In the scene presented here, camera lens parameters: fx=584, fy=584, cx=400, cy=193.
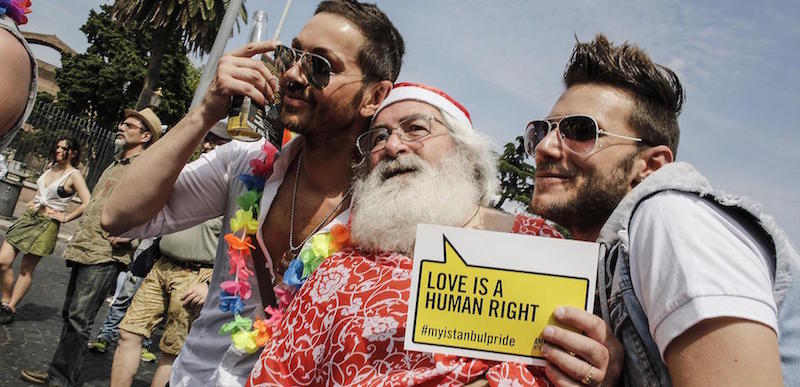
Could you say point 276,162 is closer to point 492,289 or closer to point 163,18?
point 492,289

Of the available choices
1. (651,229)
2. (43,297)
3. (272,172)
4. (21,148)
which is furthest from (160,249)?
(21,148)

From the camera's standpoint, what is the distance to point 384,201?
2.09m

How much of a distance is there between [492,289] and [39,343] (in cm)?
547

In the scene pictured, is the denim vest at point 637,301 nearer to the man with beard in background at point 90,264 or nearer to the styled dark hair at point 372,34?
the styled dark hair at point 372,34

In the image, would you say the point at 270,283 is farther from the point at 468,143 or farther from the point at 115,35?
the point at 115,35

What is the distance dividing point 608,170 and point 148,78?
23.0 m

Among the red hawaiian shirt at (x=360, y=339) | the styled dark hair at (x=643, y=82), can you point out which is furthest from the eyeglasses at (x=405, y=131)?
the styled dark hair at (x=643, y=82)

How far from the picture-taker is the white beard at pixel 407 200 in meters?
1.97

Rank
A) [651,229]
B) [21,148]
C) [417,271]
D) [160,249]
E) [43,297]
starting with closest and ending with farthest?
[651,229] → [417,271] → [160,249] → [43,297] → [21,148]

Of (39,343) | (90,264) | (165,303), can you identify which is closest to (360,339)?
(165,303)

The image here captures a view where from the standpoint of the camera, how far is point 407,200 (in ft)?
7.02

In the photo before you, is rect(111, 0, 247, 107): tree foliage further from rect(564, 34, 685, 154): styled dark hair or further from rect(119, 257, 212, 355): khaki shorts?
rect(564, 34, 685, 154): styled dark hair

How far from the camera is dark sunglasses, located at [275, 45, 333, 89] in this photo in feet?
7.52

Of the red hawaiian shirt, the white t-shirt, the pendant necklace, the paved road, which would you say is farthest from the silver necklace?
the paved road
